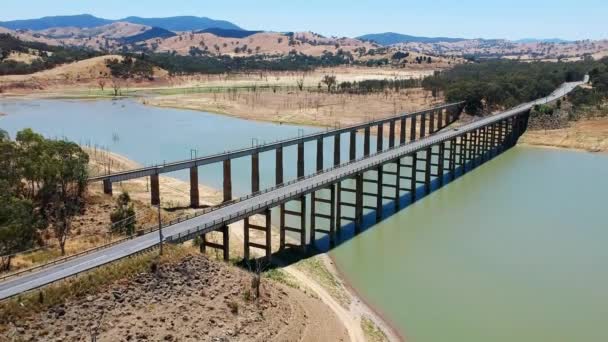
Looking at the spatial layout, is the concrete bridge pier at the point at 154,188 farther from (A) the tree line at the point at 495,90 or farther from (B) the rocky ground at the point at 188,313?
(A) the tree line at the point at 495,90

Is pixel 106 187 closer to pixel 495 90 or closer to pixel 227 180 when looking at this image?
pixel 227 180

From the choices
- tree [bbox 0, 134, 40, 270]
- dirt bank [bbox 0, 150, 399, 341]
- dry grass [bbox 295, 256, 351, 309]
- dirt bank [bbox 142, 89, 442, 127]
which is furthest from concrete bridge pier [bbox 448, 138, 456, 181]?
tree [bbox 0, 134, 40, 270]

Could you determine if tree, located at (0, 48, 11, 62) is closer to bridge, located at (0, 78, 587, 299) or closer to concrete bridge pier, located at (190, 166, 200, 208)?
bridge, located at (0, 78, 587, 299)

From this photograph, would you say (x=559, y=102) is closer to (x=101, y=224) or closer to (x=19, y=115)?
(x=101, y=224)

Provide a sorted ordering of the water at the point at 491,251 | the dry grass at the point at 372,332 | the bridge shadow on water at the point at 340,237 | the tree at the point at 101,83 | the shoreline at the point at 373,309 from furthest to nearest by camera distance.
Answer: the tree at the point at 101,83 < the bridge shadow on water at the point at 340,237 < the water at the point at 491,251 < the shoreline at the point at 373,309 < the dry grass at the point at 372,332

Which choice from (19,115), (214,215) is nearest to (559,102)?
(214,215)

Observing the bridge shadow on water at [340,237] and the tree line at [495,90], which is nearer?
the bridge shadow on water at [340,237]

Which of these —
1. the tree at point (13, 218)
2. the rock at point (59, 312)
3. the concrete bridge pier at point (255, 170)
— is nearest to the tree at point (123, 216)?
the tree at point (13, 218)
